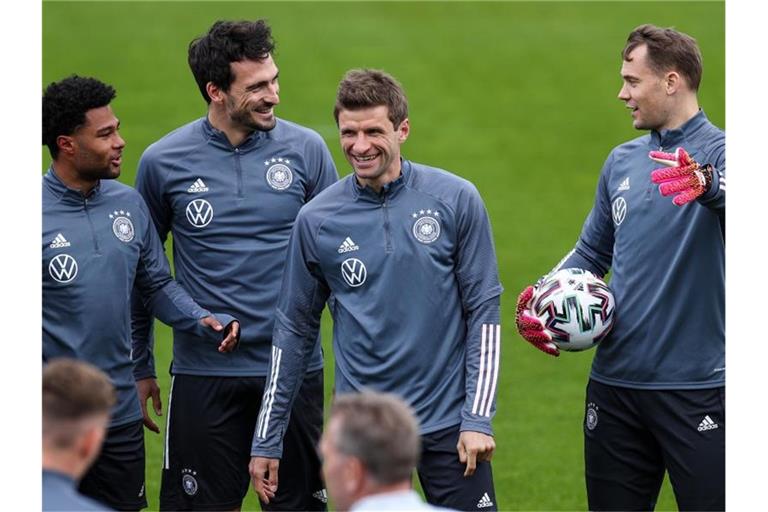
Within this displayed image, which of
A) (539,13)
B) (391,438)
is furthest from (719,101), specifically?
(391,438)

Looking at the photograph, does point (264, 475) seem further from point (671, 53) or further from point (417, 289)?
point (671, 53)

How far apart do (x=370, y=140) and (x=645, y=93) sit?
1.41 m

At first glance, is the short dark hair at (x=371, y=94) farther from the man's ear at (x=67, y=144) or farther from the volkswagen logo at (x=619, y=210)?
the man's ear at (x=67, y=144)

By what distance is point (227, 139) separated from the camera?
761 centimetres

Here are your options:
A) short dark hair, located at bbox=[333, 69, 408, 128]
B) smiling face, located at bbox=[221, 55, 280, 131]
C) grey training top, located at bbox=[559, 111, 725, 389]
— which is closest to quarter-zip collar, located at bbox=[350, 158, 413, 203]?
short dark hair, located at bbox=[333, 69, 408, 128]

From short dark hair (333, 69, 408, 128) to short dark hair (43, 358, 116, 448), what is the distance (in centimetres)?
215

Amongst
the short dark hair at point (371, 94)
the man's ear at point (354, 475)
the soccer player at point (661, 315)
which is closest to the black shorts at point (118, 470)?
the short dark hair at point (371, 94)

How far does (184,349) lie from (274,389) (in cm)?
92

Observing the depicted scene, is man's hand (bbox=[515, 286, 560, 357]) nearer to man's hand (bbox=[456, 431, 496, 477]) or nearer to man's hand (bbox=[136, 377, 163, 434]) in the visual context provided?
man's hand (bbox=[456, 431, 496, 477])

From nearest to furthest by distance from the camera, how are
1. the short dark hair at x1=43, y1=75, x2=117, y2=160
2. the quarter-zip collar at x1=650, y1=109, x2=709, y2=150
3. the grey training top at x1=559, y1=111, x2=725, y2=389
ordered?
the grey training top at x1=559, y1=111, x2=725, y2=389 → the quarter-zip collar at x1=650, y1=109, x2=709, y2=150 → the short dark hair at x1=43, y1=75, x2=117, y2=160

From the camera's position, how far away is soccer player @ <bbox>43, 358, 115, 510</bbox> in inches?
183

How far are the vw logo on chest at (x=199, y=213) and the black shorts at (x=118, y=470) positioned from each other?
1.06 m

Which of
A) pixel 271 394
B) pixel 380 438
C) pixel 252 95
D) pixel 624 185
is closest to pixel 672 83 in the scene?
pixel 624 185

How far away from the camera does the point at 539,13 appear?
2855 cm
